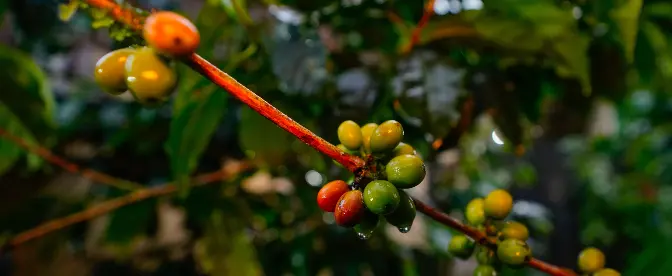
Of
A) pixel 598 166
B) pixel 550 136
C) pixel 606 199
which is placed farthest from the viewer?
pixel 598 166

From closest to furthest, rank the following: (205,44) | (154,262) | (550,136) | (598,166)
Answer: (205,44), (154,262), (550,136), (598,166)

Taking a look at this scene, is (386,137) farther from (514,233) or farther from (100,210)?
(100,210)

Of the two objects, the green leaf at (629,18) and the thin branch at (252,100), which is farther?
the green leaf at (629,18)

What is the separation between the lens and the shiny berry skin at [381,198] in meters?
0.22

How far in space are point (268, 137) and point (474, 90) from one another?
0.20 metres

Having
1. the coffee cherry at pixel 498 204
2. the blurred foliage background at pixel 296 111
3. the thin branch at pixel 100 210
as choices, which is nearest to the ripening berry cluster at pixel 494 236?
the coffee cherry at pixel 498 204

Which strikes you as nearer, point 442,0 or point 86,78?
point 442,0

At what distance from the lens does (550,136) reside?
1072 millimetres

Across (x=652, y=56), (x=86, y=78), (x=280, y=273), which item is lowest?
(x=86, y=78)

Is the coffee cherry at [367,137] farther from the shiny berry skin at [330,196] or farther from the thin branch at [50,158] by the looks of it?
the thin branch at [50,158]

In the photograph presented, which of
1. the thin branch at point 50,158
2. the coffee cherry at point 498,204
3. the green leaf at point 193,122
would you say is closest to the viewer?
the coffee cherry at point 498,204

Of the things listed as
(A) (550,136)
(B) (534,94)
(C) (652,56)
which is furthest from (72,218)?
(A) (550,136)

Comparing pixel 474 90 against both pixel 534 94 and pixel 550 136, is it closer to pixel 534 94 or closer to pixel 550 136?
pixel 534 94

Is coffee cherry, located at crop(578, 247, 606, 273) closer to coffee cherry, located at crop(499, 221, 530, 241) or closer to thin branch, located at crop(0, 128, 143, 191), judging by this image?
coffee cherry, located at crop(499, 221, 530, 241)
